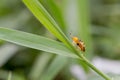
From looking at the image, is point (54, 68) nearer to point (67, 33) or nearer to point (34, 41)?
point (67, 33)

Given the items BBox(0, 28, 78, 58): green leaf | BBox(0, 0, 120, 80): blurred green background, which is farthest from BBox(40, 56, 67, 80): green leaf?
BBox(0, 28, 78, 58): green leaf

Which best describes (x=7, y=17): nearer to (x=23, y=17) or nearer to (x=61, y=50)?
(x=23, y=17)

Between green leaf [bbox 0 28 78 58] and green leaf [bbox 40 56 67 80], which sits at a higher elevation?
green leaf [bbox 0 28 78 58]

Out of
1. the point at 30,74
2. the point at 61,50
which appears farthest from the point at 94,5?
the point at 61,50

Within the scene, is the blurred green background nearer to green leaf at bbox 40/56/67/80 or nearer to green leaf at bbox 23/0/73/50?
green leaf at bbox 40/56/67/80

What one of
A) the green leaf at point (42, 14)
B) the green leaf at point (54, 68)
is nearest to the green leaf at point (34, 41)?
the green leaf at point (42, 14)

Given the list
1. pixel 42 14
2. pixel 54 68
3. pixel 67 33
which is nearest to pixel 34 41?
pixel 42 14

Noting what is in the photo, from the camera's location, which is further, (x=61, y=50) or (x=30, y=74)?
(x=30, y=74)
